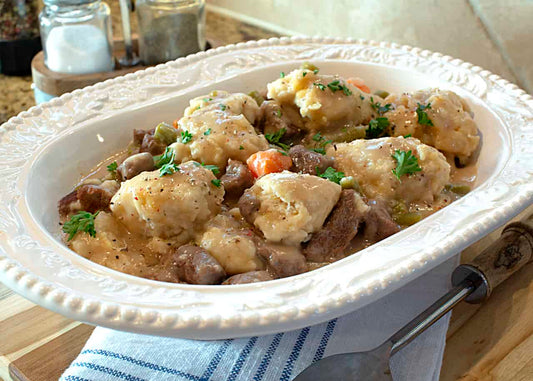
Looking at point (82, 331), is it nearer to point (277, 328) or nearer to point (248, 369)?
point (248, 369)

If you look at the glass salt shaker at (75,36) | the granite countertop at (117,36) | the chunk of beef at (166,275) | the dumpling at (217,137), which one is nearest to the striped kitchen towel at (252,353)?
the chunk of beef at (166,275)

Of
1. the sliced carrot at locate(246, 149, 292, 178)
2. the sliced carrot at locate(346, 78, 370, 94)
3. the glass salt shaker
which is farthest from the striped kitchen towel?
the glass salt shaker

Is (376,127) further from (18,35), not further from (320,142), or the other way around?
(18,35)

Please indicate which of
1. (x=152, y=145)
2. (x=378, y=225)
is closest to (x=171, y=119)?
(x=152, y=145)

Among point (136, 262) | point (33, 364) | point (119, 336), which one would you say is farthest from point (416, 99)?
point (33, 364)

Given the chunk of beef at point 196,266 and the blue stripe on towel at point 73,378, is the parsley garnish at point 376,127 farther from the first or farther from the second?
the blue stripe on towel at point 73,378

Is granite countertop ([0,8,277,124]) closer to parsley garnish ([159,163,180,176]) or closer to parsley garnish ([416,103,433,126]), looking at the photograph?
parsley garnish ([416,103,433,126])
